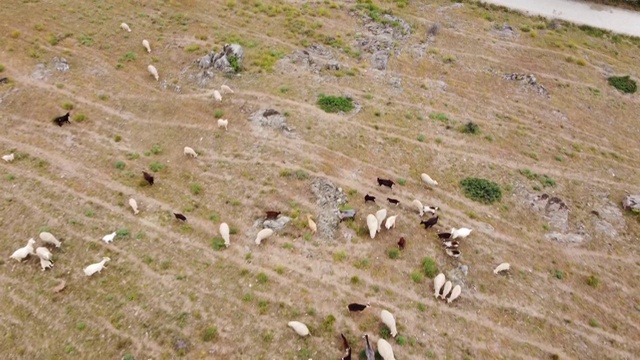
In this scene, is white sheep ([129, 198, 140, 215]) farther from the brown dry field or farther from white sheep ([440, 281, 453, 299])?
white sheep ([440, 281, 453, 299])

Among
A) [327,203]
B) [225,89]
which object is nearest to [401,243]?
[327,203]

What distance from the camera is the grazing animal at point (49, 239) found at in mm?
24984

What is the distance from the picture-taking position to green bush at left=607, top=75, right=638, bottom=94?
45594 millimetres

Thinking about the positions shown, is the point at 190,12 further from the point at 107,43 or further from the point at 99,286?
the point at 99,286

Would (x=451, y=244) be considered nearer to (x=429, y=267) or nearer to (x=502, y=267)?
(x=429, y=267)

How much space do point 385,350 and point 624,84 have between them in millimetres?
Result: 40292

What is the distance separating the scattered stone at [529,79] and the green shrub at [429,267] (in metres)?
24.7

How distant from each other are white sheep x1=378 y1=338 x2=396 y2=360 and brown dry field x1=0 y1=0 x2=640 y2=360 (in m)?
1.09

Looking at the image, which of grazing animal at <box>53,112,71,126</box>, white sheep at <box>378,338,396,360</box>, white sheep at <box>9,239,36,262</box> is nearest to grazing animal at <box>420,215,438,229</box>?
white sheep at <box>378,338,396,360</box>

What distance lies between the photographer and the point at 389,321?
77.9 ft

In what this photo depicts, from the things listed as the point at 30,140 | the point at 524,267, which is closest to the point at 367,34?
the point at 524,267

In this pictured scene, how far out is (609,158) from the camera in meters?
38.2

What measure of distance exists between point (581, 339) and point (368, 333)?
1223cm

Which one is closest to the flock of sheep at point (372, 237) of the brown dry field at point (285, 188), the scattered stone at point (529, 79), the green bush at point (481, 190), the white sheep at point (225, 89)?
the brown dry field at point (285, 188)
